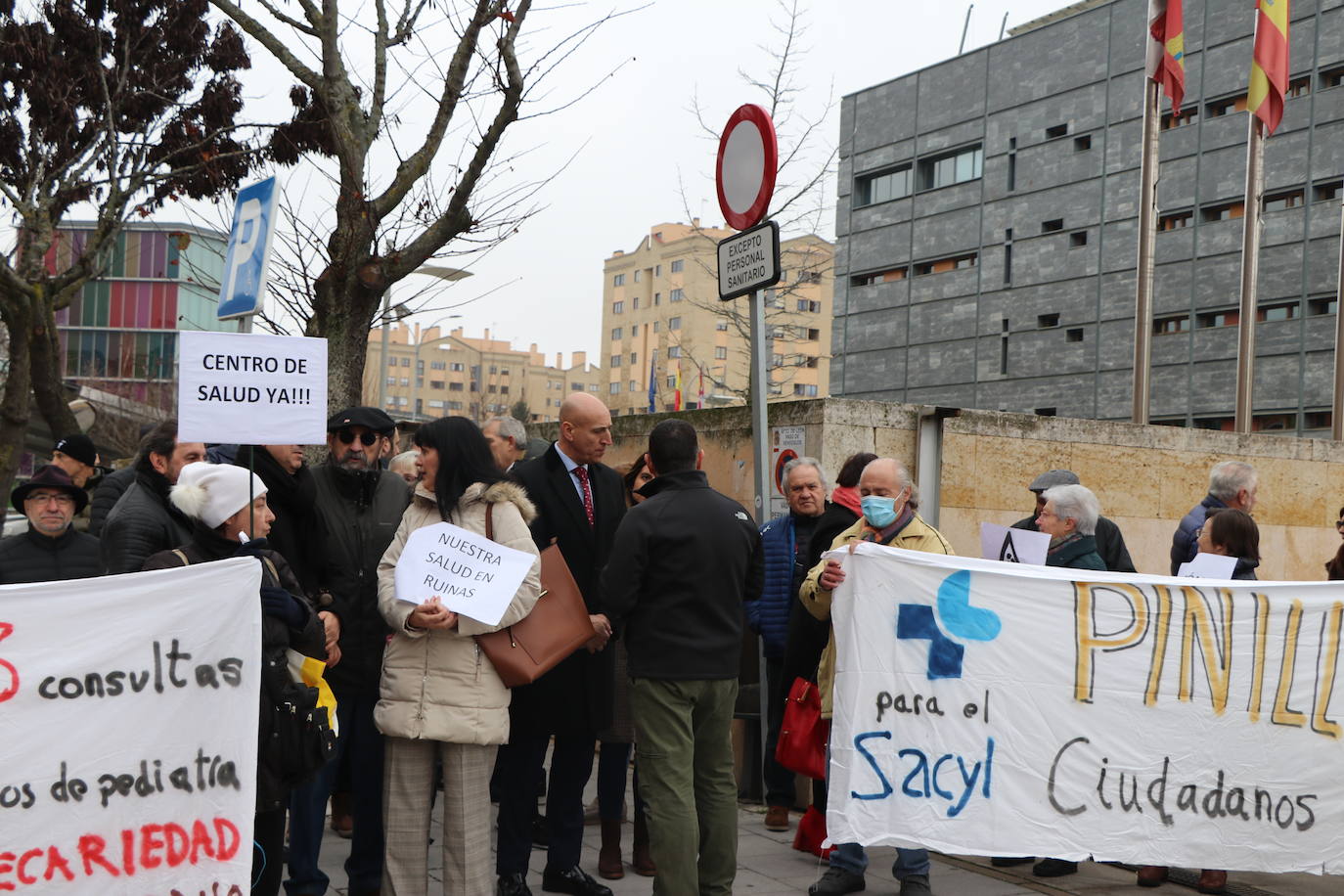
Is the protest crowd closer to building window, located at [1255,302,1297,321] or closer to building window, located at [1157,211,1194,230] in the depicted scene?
building window, located at [1255,302,1297,321]

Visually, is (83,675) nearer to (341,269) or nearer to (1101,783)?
(1101,783)

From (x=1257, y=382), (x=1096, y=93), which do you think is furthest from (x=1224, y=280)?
(x=1096, y=93)

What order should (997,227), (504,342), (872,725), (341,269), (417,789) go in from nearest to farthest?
(417,789) < (872,725) < (341,269) < (997,227) < (504,342)

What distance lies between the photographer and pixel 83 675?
4.39 m

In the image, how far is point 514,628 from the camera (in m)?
5.10

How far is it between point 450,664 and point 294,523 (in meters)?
1.02

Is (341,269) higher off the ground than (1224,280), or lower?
lower

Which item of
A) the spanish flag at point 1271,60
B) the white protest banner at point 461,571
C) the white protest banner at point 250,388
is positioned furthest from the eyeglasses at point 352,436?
the spanish flag at point 1271,60

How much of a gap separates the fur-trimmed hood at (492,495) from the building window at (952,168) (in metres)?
44.6

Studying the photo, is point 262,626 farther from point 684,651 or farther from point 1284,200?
point 1284,200

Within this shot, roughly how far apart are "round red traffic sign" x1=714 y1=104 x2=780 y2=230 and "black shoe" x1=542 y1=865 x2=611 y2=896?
320 centimetres

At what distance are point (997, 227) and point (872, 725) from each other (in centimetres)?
4379

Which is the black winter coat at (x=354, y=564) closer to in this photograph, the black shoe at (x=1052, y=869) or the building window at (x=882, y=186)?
the black shoe at (x=1052, y=869)

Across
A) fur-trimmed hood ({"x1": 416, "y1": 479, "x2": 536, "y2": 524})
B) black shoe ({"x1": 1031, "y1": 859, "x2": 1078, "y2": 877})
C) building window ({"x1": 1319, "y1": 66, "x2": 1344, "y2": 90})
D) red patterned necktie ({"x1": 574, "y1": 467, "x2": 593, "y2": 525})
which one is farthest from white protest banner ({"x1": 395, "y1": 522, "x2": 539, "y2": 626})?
building window ({"x1": 1319, "y1": 66, "x2": 1344, "y2": 90})
